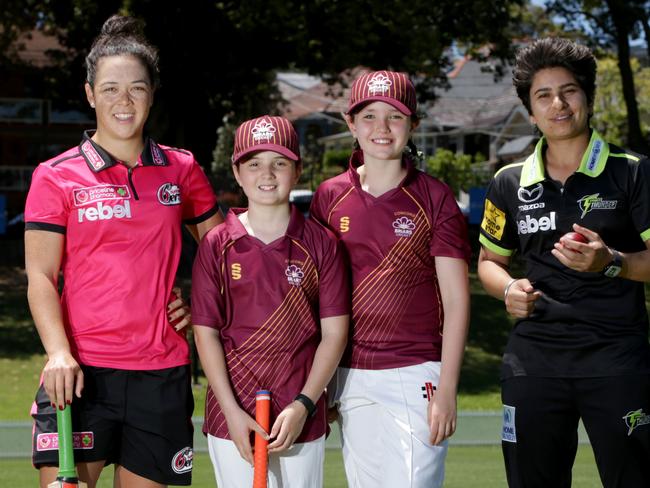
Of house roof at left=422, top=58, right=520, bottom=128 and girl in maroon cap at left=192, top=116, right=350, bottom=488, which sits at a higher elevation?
house roof at left=422, top=58, right=520, bottom=128

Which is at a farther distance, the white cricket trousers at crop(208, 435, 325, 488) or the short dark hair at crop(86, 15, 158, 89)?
the short dark hair at crop(86, 15, 158, 89)

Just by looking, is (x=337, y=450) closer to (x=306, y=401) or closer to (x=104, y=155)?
(x=306, y=401)

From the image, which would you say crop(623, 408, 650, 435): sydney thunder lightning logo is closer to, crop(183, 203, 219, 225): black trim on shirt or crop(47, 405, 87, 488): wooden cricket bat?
crop(183, 203, 219, 225): black trim on shirt

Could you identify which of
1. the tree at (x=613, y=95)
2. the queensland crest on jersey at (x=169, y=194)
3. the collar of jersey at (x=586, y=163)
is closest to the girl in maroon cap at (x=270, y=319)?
the queensland crest on jersey at (x=169, y=194)

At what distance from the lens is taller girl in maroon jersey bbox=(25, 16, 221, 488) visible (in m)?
3.75

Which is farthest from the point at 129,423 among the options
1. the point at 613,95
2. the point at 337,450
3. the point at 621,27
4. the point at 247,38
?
the point at 613,95

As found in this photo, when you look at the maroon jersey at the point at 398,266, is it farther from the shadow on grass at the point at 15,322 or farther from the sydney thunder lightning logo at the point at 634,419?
the shadow on grass at the point at 15,322

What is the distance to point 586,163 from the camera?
3.86 metres

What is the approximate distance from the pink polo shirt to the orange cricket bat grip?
1.50 feet

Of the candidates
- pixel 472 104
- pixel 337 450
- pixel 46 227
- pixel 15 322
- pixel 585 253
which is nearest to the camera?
pixel 585 253

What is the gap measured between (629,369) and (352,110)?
143 centimetres

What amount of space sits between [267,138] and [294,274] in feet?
1.70

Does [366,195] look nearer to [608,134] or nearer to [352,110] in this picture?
[352,110]

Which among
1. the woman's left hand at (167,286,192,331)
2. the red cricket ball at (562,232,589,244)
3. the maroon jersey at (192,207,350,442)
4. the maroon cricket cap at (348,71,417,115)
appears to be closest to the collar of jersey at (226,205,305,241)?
the maroon jersey at (192,207,350,442)
